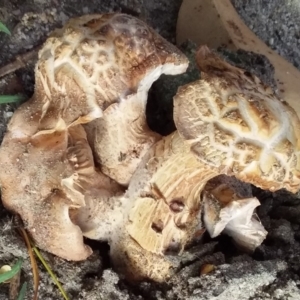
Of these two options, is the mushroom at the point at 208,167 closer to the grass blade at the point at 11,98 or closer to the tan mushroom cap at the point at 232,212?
the tan mushroom cap at the point at 232,212

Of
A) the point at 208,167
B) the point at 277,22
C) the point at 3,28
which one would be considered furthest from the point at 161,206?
the point at 277,22

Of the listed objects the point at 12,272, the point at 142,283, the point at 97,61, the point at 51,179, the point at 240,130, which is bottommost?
the point at 142,283

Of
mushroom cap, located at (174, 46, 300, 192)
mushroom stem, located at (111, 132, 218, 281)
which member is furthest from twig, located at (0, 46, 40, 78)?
mushroom cap, located at (174, 46, 300, 192)

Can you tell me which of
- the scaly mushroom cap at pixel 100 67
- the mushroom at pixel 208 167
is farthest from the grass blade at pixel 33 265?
the scaly mushroom cap at pixel 100 67

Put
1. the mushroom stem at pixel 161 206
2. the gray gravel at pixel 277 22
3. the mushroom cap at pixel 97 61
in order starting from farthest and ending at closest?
the gray gravel at pixel 277 22 → the mushroom stem at pixel 161 206 → the mushroom cap at pixel 97 61

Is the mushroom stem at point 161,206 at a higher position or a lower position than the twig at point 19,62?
lower

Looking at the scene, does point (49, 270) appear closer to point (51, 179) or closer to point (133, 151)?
point (51, 179)

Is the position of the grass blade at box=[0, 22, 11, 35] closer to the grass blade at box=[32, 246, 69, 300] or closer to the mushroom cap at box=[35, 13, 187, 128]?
the mushroom cap at box=[35, 13, 187, 128]
